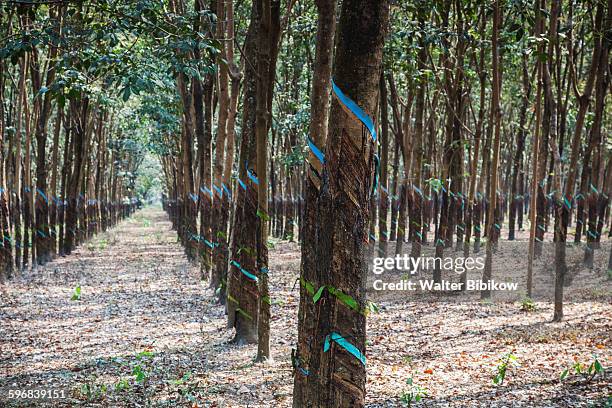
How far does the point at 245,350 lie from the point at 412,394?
2.97 m

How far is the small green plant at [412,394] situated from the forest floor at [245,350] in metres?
0.05

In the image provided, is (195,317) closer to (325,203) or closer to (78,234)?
(325,203)

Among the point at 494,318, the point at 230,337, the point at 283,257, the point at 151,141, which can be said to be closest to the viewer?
the point at 230,337

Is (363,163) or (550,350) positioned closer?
(363,163)

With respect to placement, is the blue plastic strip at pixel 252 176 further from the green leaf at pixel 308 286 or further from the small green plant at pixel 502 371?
the small green plant at pixel 502 371

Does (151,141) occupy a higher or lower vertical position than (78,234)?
higher

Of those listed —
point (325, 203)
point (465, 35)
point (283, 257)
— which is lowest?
point (283, 257)

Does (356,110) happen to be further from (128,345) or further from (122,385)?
(128,345)

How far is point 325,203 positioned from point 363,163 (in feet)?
1.10

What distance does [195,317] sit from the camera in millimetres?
10875

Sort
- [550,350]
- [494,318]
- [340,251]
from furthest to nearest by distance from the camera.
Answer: [494,318], [550,350], [340,251]

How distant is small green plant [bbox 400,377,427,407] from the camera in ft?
18.8

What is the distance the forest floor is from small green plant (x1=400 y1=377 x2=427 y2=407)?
0.05 meters

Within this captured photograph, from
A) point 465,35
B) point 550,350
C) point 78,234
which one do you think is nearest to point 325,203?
point 550,350
